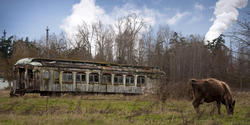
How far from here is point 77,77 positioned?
20984 mm

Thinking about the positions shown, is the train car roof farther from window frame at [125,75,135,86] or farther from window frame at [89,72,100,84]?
window frame at [125,75,135,86]

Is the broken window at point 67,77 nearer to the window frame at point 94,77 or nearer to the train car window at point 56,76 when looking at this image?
the train car window at point 56,76

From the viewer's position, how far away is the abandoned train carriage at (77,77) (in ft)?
63.4

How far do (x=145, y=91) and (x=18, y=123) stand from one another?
16910 millimetres

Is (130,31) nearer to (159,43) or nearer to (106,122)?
(159,43)

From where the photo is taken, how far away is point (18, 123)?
7.66 m

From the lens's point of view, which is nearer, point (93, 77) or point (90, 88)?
point (90, 88)

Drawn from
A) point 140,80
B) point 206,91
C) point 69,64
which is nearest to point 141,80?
point 140,80

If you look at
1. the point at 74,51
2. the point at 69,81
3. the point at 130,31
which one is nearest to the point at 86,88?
the point at 69,81

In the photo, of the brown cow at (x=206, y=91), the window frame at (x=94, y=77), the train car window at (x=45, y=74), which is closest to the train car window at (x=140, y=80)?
the window frame at (x=94, y=77)

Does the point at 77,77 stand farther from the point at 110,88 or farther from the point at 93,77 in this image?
the point at 110,88

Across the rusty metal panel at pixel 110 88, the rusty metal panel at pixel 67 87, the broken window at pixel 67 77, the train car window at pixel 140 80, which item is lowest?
the rusty metal panel at pixel 110 88

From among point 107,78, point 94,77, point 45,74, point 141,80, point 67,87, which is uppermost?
point 45,74

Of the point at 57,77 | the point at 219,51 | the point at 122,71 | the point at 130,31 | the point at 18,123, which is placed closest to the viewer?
the point at 18,123
